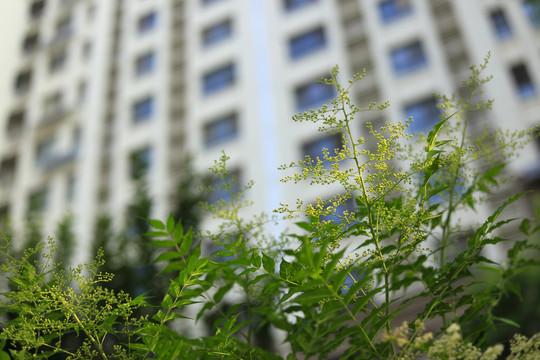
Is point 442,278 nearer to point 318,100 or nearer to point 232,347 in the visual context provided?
point 232,347

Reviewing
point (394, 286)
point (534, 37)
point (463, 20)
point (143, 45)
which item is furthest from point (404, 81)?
point (394, 286)

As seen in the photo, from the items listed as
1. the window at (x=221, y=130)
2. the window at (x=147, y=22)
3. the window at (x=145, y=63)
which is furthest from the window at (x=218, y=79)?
the window at (x=147, y=22)

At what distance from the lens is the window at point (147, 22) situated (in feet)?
69.9

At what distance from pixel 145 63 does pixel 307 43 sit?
24.0 ft

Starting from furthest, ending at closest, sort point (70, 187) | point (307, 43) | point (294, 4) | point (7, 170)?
point (7, 170) → point (70, 187) → point (294, 4) → point (307, 43)

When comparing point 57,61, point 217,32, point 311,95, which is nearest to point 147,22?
point 217,32

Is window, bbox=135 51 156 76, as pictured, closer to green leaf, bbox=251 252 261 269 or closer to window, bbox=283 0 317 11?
window, bbox=283 0 317 11

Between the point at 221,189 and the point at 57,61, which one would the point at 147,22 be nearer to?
the point at 57,61

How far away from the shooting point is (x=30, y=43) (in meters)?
24.6

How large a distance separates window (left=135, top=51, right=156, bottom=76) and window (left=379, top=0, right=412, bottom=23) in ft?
30.9

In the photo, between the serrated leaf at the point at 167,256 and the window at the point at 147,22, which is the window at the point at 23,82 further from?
the serrated leaf at the point at 167,256

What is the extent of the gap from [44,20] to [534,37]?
71.7 ft

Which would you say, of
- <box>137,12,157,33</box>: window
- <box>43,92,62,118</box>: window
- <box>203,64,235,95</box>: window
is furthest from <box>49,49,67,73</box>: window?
<box>203,64,235,95</box>: window

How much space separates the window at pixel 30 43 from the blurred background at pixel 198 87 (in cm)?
7
